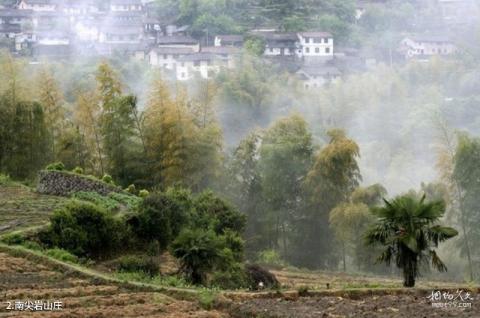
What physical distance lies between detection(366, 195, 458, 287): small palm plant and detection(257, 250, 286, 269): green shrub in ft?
19.3

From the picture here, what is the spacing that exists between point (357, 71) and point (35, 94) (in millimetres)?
18939

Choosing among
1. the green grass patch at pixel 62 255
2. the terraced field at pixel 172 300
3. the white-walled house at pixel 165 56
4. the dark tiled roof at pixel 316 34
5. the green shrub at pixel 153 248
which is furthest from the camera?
the dark tiled roof at pixel 316 34

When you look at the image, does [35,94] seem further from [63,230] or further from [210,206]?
[63,230]

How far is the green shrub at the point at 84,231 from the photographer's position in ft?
38.1

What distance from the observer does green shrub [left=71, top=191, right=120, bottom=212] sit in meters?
14.1

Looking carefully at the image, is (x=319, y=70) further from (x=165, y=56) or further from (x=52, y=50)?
(x=52, y=50)

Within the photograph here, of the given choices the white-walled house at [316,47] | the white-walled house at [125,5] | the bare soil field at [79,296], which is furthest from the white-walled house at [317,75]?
the bare soil field at [79,296]

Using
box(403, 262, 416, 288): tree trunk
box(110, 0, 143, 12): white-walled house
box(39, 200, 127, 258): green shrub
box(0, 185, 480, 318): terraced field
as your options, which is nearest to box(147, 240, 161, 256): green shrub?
box(39, 200, 127, 258): green shrub

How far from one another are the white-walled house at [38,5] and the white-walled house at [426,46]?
16802 millimetres

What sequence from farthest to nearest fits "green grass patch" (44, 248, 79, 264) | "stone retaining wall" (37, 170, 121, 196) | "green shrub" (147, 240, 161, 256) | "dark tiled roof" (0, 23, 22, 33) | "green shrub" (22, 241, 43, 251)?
"dark tiled roof" (0, 23, 22, 33) < "stone retaining wall" (37, 170, 121, 196) < "green shrub" (147, 240, 161, 256) < "green shrub" (22, 241, 43, 251) < "green grass patch" (44, 248, 79, 264)

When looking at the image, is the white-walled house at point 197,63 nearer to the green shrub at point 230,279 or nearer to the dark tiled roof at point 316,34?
the dark tiled roof at point 316,34

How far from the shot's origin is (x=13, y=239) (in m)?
11.4

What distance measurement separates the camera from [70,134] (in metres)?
19.0

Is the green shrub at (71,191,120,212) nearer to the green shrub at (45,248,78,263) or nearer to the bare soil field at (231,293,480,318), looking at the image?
the green shrub at (45,248,78,263)
